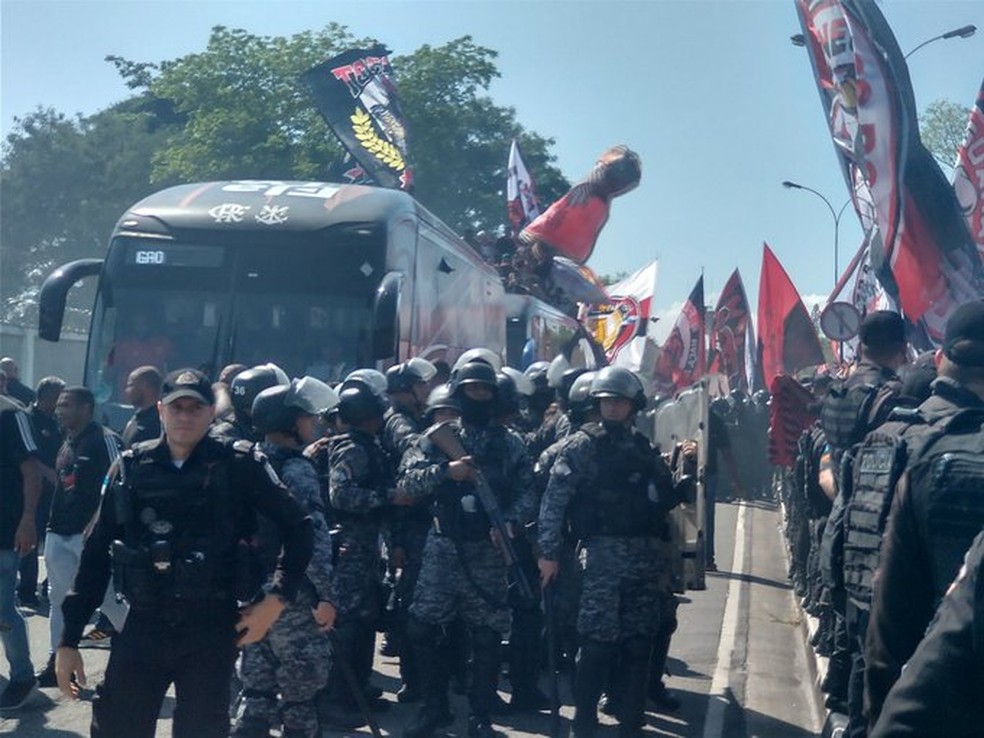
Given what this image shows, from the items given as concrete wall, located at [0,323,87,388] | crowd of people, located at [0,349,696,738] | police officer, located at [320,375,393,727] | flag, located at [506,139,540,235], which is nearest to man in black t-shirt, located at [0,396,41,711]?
crowd of people, located at [0,349,696,738]

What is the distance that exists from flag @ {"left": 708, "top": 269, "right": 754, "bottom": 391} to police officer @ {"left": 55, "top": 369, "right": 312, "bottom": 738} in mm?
21360

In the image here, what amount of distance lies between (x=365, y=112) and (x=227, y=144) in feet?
53.9

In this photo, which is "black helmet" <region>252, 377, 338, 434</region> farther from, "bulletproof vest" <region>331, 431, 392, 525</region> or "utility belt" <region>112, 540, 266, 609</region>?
"bulletproof vest" <region>331, 431, 392, 525</region>

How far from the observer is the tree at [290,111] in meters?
42.0

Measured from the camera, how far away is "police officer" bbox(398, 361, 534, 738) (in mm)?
7371

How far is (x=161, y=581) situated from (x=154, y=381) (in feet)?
13.6

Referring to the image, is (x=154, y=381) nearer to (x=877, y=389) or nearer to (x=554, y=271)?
(x=877, y=389)

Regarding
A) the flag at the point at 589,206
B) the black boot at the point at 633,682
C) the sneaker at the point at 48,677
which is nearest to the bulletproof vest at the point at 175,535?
the black boot at the point at 633,682

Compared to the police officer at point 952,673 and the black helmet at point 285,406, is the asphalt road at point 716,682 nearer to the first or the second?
the black helmet at point 285,406

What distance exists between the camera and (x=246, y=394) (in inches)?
271

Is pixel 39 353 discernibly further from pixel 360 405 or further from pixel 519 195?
pixel 360 405

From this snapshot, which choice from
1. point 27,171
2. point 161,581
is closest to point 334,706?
point 161,581

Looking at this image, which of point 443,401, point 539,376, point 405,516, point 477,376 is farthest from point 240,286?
point 477,376

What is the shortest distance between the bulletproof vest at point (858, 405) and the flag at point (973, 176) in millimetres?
3210
